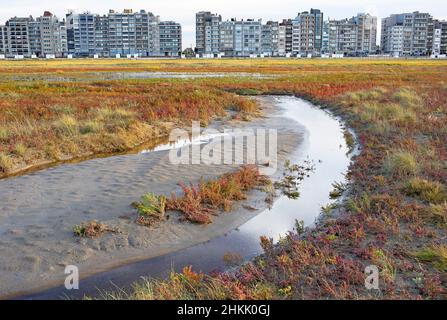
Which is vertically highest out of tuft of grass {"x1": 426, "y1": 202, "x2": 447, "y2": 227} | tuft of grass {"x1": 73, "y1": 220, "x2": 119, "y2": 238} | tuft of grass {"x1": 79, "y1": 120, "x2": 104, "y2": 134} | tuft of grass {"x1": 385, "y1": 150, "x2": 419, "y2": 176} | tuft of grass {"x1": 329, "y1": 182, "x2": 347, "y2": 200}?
tuft of grass {"x1": 79, "y1": 120, "x2": 104, "y2": 134}

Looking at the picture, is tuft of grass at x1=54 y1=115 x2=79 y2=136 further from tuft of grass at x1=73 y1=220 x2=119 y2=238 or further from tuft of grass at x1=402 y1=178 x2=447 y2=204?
tuft of grass at x1=402 y1=178 x2=447 y2=204

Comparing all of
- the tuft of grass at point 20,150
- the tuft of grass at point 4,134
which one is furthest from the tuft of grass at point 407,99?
the tuft of grass at point 4,134

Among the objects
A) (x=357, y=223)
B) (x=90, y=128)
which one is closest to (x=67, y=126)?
(x=90, y=128)

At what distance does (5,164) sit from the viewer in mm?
15109

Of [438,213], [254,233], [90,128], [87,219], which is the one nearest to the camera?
[438,213]

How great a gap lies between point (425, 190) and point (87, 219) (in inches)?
324

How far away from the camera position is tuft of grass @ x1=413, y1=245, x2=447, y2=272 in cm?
766

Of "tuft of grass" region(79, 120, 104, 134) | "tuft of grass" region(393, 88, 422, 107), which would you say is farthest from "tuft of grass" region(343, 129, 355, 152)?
"tuft of grass" region(79, 120, 104, 134)

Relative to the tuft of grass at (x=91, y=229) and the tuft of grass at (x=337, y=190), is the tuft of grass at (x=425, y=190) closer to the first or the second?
the tuft of grass at (x=337, y=190)

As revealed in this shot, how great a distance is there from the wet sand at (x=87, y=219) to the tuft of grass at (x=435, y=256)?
4131 mm

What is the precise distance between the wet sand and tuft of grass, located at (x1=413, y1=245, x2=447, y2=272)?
4.13m

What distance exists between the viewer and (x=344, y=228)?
31.7ft

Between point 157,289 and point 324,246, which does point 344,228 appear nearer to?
point 324,246

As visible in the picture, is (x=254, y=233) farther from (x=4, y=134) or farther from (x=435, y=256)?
(x=4, y=134)
